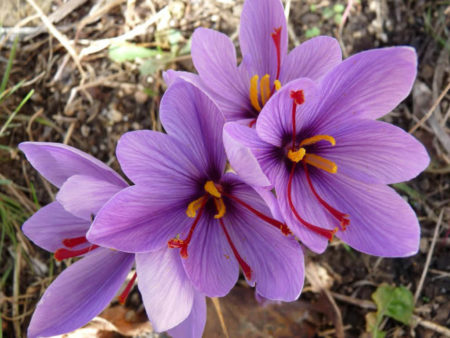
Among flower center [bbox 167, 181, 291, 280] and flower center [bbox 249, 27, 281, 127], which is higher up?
flower center [bbox 249, 27, 281, 127]

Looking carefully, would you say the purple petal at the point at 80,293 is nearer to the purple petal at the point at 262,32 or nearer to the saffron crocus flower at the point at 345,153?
the saffron crocus flower at the point at 345,153

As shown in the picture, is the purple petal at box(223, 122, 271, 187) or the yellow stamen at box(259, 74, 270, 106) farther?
the yellow stamen at box(259, 74, 270, 106)

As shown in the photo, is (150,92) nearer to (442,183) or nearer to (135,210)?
(135,210)

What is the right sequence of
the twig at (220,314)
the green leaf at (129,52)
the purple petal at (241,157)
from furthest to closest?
the green leaf at (129,52) → the twig at (220,314) → the purple petal at (241,157)

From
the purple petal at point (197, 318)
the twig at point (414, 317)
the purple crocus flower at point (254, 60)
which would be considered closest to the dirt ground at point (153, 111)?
the twig at point (414, 317)

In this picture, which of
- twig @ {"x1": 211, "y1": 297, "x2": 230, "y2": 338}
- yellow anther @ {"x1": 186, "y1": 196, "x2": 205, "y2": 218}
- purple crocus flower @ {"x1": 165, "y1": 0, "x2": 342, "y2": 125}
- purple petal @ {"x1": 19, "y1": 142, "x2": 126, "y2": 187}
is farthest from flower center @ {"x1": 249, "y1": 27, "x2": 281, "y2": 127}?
twig @ {"x1": 211, "y1": 297, "x2": 230, "y2": 338}

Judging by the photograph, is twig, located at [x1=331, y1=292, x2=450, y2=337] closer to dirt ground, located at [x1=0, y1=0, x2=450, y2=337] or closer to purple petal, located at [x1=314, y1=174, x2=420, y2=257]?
dirt ground, located at [x1=0, y1=0, x2=450, y2=337]

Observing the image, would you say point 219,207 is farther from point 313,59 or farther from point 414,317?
point 414,317

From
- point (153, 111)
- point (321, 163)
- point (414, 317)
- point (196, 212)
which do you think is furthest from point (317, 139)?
point (414, 317)
